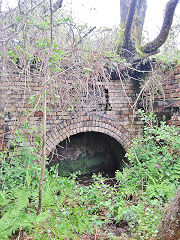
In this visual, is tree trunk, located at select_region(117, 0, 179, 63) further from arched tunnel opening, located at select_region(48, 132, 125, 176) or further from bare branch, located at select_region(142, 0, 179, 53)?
arched tunnel opening, located at select_region(48, 132, 125, 176)

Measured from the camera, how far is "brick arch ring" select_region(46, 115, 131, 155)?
15.0 ft

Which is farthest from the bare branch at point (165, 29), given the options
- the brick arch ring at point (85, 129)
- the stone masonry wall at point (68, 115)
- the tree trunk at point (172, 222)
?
the tree trunk at point (172, 222)

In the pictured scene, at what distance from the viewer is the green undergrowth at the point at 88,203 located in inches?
96.5

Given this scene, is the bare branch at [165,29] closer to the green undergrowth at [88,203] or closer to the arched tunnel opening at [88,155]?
the green undergrowth at [88,203]

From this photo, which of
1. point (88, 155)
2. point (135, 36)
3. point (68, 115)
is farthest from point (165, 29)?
point (88, 155)

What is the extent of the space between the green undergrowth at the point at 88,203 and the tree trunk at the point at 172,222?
0.35 metres

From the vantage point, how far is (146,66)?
5156mm

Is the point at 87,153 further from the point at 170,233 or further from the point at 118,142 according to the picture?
the point at 170,233

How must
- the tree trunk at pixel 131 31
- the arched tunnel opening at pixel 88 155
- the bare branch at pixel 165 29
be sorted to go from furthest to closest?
1. the arched tunnel opening at pixel 88 155
2. the tree trunk at pixel 131 31
3. the bare branch at pixel 165 29

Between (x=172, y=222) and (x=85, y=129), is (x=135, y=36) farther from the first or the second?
(x=172, y=222)

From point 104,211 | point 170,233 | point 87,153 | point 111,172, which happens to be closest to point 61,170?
point 87,153

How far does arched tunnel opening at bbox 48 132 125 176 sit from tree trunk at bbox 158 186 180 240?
409 cm

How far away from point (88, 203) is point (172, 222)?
185 centimetres

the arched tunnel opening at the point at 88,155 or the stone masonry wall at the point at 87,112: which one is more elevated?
the stone masonry wall at the point at 87,112
